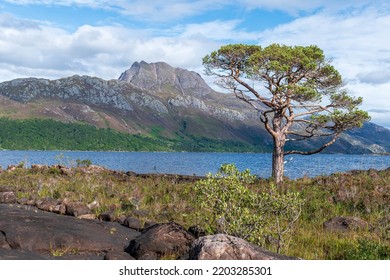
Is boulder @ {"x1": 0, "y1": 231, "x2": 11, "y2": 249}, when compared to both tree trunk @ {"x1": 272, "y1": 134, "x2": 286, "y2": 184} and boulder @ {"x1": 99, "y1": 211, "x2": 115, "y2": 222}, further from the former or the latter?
tree trunk @ {"x1": 272, "y1": 134, "x2": 286, "y2": 184}

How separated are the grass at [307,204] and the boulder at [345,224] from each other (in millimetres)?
283

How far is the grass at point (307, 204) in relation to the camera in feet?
38.7

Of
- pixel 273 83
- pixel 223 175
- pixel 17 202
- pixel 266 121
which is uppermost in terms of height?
pixel 273 83

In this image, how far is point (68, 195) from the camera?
2111 cm

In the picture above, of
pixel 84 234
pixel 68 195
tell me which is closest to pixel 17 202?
pixel 68 195

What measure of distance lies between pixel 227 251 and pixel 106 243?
496 centimetres

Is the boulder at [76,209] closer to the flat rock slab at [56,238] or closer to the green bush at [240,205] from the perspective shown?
the flat rock slab at [56,238]

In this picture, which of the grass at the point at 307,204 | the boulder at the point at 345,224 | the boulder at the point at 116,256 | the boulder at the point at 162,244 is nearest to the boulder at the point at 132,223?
the grass at the point at 307,204

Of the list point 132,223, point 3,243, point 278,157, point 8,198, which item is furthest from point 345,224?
point 278,157

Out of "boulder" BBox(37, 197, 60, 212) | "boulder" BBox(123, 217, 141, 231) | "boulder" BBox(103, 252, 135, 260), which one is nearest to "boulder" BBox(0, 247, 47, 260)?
"boulder" BBox(103, 252, 135, 260)
